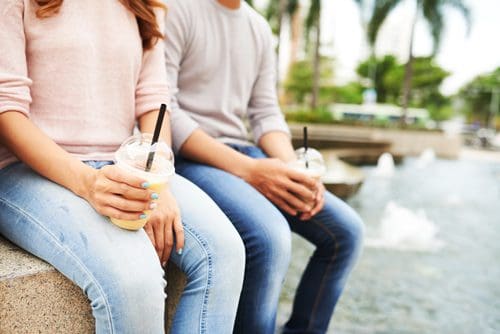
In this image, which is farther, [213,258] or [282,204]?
[282,204]

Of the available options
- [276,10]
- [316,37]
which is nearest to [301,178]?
[316,37]

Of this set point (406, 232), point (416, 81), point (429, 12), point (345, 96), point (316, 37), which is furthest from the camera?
point (345, 96)

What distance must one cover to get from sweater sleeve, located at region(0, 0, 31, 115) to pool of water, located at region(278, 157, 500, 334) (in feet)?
5.29

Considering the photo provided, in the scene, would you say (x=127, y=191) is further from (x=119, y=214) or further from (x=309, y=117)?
(x=309, y=117)

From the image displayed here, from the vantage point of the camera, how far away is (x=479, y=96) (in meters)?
48.5

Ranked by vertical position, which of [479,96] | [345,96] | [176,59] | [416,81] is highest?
[176,59]

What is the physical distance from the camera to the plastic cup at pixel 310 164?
1.69 m

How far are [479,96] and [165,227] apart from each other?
53.7 meters

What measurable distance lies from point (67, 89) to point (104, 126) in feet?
0.49

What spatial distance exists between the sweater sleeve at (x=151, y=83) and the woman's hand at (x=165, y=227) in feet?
1.38

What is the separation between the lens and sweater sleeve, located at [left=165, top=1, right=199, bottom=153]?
5.88 ft

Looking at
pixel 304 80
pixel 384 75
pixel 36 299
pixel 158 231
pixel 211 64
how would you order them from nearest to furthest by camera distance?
pixel 36 299 → pixel 158 231 → pixel 211 64 → pixel 304 80 → pixel 384 75

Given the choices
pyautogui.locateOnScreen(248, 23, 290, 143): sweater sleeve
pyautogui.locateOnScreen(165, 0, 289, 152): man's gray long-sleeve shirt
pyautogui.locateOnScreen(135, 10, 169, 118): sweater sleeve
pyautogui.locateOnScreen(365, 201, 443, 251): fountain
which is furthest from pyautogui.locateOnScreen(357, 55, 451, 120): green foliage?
pyautogui.locateOnScreen(135, 10, 169, 118): sweater sleeve

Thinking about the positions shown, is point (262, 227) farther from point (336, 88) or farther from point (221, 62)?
point (336, 88)
